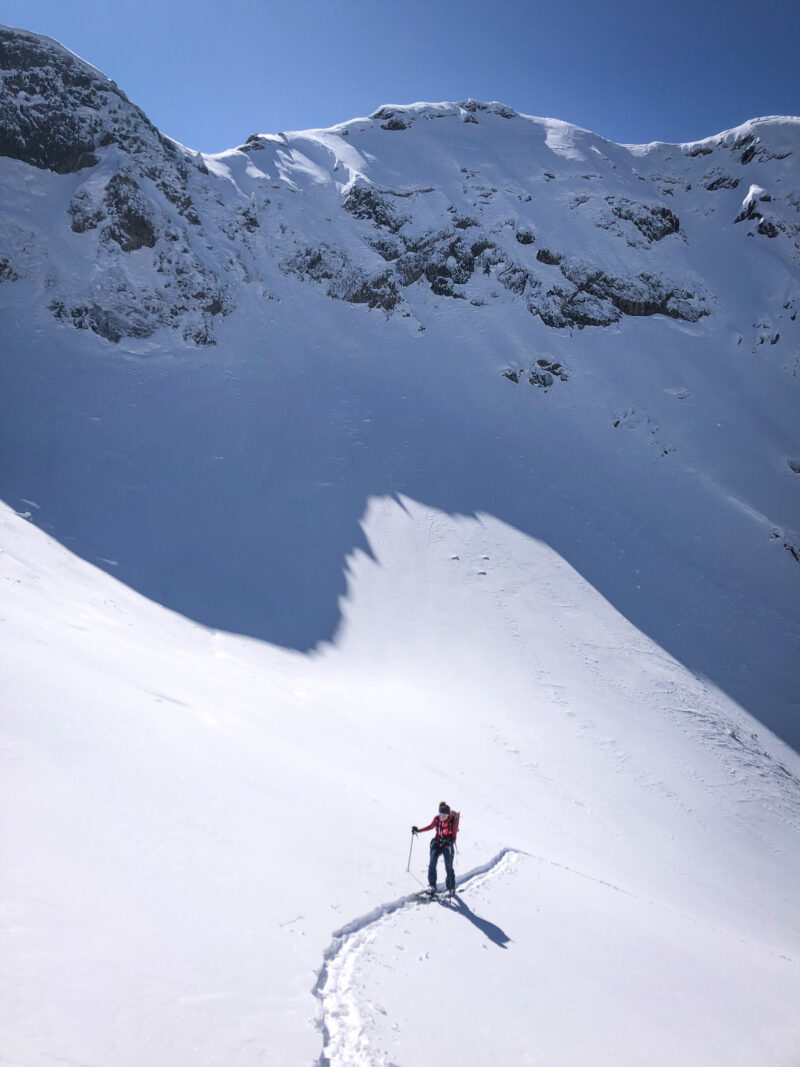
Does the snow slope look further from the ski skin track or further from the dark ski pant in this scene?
the dark ski pant

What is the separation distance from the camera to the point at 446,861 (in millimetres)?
7934

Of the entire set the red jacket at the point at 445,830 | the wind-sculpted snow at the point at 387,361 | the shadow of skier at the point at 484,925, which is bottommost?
the shadow of skier at the point at 484,925

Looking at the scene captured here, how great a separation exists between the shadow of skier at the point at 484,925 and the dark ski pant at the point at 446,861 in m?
0.22

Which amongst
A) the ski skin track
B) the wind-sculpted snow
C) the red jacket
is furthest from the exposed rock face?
the ski skin track

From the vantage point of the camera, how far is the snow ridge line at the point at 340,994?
14.6ft

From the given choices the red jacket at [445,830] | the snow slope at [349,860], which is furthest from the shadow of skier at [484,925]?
the red jacket at [445,830]

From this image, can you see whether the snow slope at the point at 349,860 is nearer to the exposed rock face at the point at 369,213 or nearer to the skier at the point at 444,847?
the skier at the point at 444,847

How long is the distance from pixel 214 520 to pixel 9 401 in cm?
1191

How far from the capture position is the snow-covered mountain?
5.59 meters

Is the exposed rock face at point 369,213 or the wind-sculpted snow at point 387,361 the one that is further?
the exposed rock face at point 369,213

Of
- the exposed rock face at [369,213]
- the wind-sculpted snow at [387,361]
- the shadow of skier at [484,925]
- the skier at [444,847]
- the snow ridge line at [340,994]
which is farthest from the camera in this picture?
the exposed rock face at [369,213]

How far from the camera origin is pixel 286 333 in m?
40.9

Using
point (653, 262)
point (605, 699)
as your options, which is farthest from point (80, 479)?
point (653, 262)

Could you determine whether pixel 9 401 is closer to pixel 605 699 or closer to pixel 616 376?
pixel 605 699
